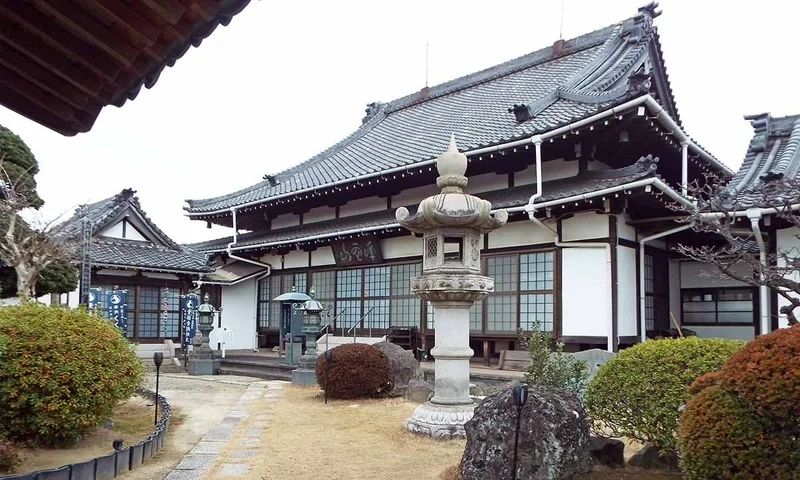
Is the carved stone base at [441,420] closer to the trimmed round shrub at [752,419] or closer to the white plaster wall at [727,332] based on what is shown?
the trimmed round shrub at [752,419]

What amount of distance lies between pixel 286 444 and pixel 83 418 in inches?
102

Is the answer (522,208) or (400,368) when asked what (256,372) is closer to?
(400,368)

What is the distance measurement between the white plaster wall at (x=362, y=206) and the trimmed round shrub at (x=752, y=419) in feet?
48.3

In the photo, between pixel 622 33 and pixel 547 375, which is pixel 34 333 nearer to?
pixel 547 375

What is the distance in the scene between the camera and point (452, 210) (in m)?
9.23

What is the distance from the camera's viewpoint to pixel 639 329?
47.8 ft

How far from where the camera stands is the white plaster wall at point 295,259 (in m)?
21.6

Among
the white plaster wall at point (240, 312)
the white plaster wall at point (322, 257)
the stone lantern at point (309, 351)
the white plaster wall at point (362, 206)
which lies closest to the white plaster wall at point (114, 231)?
the white plaster wall at point (240, 312)

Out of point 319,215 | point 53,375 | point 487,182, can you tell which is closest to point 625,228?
point 487,182

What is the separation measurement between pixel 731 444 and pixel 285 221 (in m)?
19.4

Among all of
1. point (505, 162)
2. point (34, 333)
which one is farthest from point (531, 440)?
point (505, 162)

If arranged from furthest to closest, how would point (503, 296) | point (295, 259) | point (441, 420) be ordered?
point (295, 259)
point (503, 296)
point (441, 420)

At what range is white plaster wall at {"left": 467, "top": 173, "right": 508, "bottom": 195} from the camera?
16391mm

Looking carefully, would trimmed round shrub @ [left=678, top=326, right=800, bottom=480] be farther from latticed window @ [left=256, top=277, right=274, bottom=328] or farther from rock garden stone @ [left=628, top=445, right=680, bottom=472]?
latticed window @ [left=256, top=277, right=274, bottom=328]
